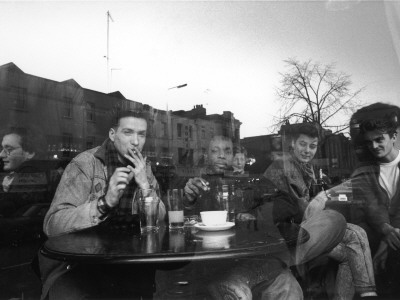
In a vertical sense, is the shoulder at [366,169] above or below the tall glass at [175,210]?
above

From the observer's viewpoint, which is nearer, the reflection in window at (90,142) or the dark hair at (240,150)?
the reflection in window at (90,142)

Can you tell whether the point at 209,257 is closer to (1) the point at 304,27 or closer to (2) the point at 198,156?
(2) the point at 198,156

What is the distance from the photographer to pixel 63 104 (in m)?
1.81

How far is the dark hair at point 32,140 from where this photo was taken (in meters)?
1.71

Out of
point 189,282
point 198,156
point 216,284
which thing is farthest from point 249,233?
point 198,156

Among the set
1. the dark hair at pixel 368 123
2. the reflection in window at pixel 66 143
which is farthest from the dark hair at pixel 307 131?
the reflection in window at pixel 66 143

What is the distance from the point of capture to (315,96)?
1.92m

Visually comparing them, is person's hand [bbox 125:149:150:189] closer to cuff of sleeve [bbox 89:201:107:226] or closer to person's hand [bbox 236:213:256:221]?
cuff of sleeve [bbox 89:201:107:226]

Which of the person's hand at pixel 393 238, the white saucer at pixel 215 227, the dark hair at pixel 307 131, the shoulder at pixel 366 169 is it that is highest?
the dark hair at pixel 307 131

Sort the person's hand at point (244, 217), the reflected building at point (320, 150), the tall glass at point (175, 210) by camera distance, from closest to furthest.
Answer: the tall glass at point (175, 210) → the person's hand at point (244, 217) → the reflected building at point (320, 150)

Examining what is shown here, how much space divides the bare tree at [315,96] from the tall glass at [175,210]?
0.79 metres

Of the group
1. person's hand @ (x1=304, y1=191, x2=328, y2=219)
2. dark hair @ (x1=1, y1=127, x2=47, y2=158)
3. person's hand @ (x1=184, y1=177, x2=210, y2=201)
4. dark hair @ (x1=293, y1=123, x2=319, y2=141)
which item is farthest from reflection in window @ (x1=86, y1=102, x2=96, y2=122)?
person's hand @ (x1=304, y1=191, x2=328, y2=219)

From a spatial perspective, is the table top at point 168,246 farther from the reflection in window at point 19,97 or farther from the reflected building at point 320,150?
the reflection in window at point 19,97

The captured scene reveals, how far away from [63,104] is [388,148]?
174cm
